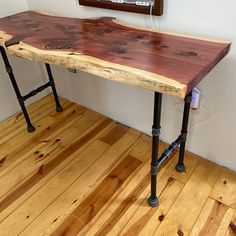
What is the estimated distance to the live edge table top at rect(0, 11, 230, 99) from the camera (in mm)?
834

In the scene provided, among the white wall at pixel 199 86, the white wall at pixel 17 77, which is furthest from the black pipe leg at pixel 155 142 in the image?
the white wall at pixel 17 77

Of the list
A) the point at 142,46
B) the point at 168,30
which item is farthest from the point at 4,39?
the point at 168,30

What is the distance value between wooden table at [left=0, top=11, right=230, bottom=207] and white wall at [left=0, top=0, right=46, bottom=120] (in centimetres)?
36

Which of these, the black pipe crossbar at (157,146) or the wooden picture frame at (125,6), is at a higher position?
the wooden picture frame at (125,6)

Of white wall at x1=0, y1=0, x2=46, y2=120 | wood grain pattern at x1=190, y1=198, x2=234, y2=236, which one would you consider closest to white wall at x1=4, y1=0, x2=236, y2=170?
white wall at x1=0, y1=0, x2=46, y2=120

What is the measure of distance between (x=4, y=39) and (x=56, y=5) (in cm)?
56

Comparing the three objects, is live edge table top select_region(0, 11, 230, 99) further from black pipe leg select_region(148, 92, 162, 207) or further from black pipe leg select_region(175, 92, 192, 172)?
black pipe leg select_region(175, 92, 192, 172)

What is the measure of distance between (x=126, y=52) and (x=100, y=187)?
75 centimetres

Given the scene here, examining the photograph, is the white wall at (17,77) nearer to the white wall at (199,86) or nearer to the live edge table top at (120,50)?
the white wall at (199,86)

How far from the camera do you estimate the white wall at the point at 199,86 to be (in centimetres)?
110

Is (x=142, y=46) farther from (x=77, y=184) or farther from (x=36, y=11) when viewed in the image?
(x=36, y=11)

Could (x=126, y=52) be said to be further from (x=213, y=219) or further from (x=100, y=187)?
(x=213, y=219)

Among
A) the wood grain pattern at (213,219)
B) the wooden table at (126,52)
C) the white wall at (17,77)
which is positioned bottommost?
the wood grain pattern at (213,219)

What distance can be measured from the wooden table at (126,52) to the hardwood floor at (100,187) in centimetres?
12
